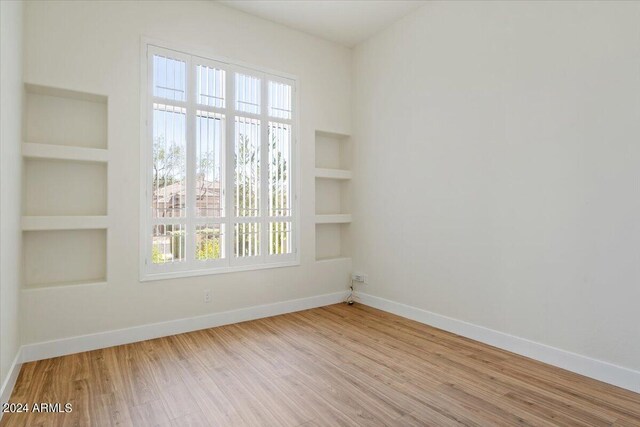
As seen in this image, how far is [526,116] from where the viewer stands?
299 centimetres

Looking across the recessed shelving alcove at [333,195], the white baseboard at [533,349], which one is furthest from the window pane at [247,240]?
the white baseboard at [533,349]

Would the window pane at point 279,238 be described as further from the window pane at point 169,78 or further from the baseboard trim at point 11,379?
the baseboard trim at point 11,379

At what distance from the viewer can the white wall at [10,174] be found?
218cm

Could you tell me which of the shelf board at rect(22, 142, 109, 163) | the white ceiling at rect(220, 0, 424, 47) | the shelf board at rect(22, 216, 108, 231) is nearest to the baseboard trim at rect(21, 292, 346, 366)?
the shelf board at rect(22, 216, 108, 231)

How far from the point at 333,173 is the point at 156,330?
274cm

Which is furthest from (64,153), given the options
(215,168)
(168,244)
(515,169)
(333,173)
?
(515,169)

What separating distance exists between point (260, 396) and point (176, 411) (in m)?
0.51

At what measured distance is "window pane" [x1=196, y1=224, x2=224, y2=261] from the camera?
3705 mm

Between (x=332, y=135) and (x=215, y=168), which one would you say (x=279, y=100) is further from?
(x=215, y=168)

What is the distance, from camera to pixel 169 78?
3.54 meters

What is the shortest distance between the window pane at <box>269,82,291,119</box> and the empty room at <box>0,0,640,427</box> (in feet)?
0.11

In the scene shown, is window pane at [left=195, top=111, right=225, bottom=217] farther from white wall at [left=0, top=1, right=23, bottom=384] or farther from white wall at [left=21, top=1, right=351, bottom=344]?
white wall at [left=0, top=1, right=23, bottom=384]

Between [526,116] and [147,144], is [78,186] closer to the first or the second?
[147,144]

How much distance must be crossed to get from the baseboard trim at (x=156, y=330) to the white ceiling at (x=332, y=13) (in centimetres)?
332
